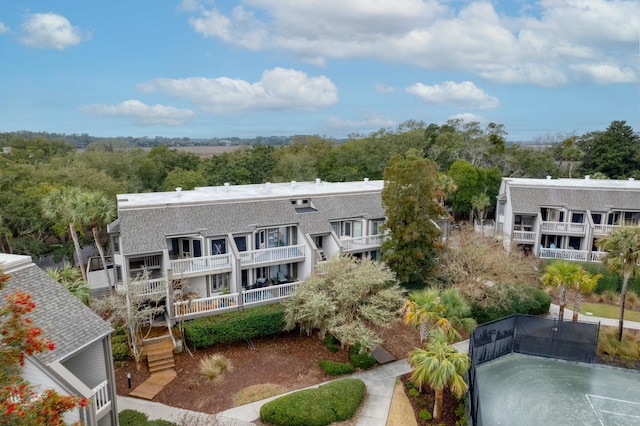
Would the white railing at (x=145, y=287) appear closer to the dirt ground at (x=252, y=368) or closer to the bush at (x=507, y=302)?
the dirt ground at (x=252, y=368)

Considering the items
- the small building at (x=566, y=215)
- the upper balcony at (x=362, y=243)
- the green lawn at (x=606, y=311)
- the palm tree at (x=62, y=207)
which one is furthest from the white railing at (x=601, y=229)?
the palm tree at (x=62, y=207)

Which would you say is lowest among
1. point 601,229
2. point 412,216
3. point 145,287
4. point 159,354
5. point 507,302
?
point 159,354

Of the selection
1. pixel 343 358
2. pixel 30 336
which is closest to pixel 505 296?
pixel 343 358

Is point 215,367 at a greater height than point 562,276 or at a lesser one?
lesser

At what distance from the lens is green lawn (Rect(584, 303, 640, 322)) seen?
29.6 metres

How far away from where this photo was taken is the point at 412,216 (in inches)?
1091

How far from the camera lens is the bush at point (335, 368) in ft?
71.5

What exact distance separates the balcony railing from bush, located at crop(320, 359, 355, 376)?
22886 millimetres

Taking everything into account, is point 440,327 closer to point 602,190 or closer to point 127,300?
point 127,300

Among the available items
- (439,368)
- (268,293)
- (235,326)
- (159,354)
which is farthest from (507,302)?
(159,354)

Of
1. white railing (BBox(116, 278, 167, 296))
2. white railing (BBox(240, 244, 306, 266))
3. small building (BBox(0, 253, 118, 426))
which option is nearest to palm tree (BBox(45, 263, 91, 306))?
white railing (BBox(116, 278, 167, 296))

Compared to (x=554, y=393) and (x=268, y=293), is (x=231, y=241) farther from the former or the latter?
(x=554, y=393)

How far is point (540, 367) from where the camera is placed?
23.8 meters

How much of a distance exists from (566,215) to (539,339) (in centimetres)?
1729
